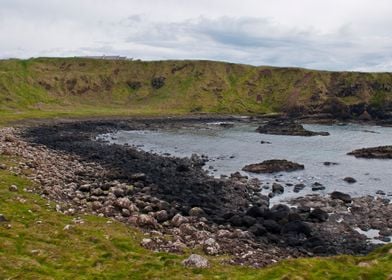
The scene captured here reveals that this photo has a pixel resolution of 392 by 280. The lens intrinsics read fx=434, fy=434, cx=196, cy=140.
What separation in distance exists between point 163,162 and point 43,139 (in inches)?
1282

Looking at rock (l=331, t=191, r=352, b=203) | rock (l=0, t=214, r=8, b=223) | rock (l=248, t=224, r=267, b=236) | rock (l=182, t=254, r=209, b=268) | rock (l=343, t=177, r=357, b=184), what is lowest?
rock (l=343, t=177, r=357, b=184)

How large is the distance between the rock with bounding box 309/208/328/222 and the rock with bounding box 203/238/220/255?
17394 millimetres

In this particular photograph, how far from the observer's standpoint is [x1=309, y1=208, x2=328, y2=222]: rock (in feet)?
141

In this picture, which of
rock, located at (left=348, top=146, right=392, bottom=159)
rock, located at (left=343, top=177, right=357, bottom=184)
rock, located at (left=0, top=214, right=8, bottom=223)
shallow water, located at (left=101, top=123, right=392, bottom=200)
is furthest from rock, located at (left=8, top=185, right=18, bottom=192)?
rock, located at (left=348, top=146, right=392, bottom=159)

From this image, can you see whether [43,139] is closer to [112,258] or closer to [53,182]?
[53,182]

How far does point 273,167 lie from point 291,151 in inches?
1026

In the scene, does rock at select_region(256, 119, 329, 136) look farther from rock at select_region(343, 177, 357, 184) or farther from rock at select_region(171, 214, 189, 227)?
rock at select_region(171, 214, 189, 227)

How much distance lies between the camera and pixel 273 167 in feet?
241

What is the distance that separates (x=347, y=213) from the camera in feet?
152

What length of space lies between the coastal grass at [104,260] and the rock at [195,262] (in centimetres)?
45

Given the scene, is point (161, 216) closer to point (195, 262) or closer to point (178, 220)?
point (178, 220)

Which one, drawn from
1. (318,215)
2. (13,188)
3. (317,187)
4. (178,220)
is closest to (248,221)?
(178,220)

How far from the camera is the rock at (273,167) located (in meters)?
72.5

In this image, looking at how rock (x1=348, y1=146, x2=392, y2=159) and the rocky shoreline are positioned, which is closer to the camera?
the rocky shoreline
